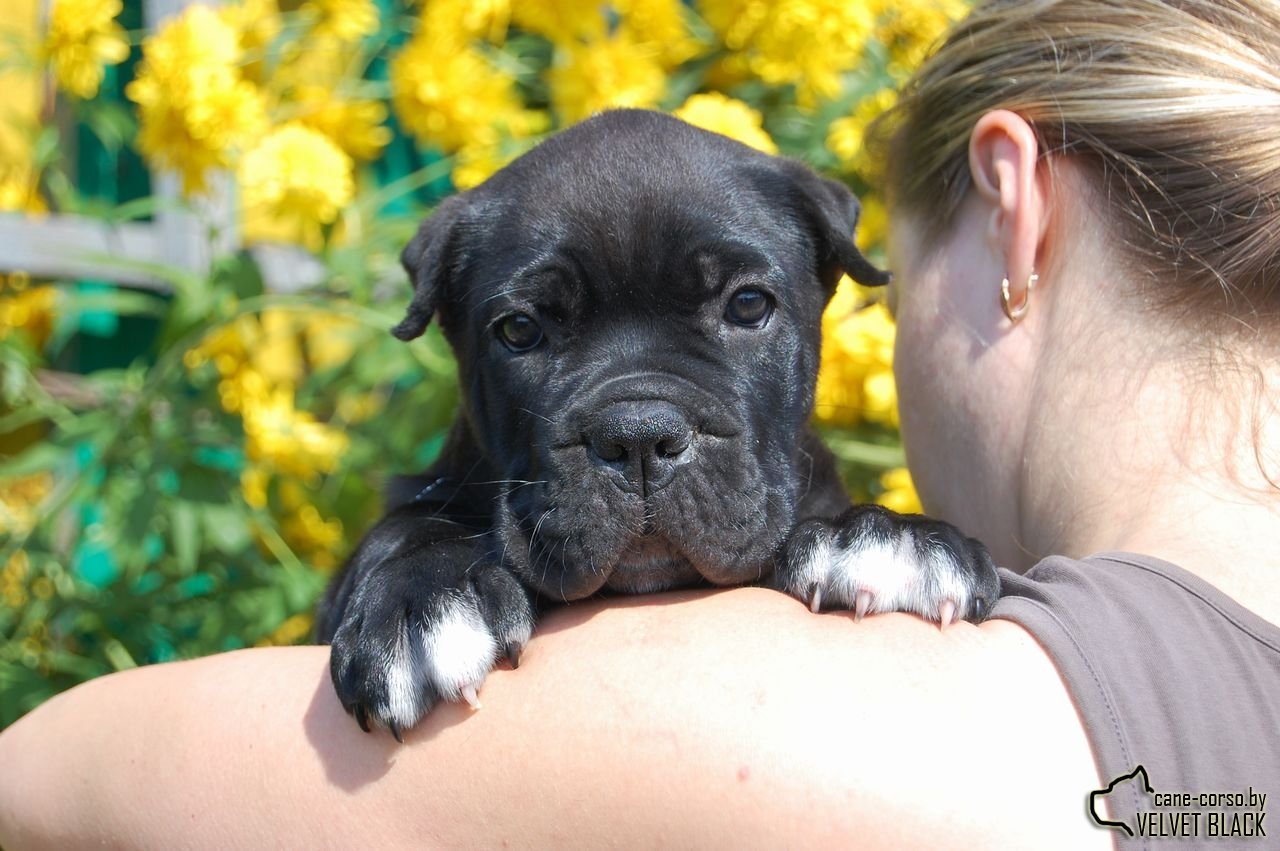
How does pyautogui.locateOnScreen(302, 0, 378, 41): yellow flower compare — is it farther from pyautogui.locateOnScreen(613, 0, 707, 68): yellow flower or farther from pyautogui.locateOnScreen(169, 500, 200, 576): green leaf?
pyautogui.locateOnScreen(169, 500, 200, 576): green leaf

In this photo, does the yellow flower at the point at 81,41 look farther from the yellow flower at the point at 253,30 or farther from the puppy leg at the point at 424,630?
the puppy leg at the point at 424,630

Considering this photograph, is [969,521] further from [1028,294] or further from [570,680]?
[570,680]

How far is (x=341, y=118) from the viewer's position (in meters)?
3.61

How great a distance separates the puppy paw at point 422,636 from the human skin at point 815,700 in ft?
0.11

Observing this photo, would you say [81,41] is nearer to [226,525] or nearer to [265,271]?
[265,271]

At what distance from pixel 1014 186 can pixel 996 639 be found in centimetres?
80

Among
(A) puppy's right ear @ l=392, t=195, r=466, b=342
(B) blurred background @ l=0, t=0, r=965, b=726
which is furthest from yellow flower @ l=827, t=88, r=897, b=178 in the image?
(A) puppy's right ear @ l=392, t=195, r=466, b=342

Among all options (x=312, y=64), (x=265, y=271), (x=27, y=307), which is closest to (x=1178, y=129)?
(x=312, y=64)

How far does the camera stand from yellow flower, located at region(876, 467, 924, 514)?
2930mm

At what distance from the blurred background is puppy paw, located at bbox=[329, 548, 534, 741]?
3.32ft

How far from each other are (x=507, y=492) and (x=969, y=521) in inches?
34.6

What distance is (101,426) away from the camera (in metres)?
3.11

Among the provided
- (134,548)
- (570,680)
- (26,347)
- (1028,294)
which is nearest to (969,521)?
(1028,294)

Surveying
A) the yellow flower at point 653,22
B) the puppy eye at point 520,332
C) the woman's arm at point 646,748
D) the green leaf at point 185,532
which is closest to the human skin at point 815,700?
the woman's arm at point 646,748
